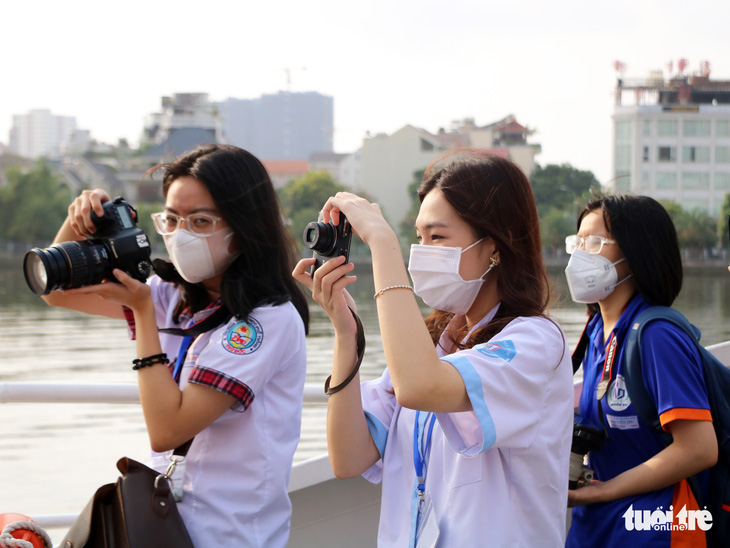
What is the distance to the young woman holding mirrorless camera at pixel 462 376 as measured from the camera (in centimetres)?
116

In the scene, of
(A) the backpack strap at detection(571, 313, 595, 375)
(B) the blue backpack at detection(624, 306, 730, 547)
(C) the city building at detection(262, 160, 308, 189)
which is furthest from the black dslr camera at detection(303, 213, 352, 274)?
(C) the city building at detection(262, 160, 308, 189)

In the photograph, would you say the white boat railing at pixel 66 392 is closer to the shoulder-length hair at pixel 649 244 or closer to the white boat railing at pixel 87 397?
the white boat railing at pixel 87 397

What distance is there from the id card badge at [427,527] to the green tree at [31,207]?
4053 cm

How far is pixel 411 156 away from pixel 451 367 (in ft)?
152

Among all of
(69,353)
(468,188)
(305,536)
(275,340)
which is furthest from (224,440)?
(69,353)

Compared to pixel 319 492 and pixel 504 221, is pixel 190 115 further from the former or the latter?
pixel 504 221

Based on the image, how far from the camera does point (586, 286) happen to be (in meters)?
1.75

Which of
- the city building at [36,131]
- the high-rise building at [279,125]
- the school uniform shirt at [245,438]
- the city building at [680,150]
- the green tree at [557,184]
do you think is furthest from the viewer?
the city building at [36,131]

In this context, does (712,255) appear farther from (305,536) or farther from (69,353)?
(305,536)

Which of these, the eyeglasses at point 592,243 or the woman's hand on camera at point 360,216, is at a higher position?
the woman's hand on camera at point 360,216

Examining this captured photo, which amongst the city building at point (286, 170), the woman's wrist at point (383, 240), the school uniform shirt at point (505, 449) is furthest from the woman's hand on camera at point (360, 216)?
the city building at point (286, 170)

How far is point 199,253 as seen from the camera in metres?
1.59

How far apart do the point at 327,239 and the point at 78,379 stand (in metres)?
12.0

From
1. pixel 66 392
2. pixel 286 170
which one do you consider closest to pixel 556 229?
pixel 66 392
